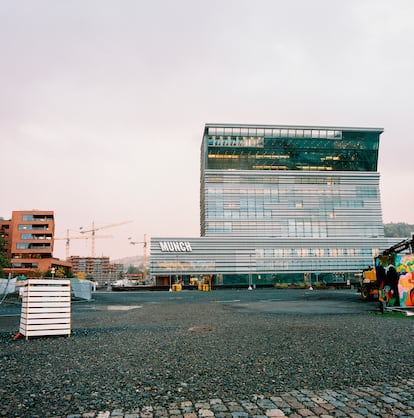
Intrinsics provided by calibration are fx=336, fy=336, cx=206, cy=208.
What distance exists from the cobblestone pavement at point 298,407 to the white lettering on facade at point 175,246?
10781 cm

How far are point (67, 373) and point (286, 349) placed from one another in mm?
5265

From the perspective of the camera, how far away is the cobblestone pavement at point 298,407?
443 cm

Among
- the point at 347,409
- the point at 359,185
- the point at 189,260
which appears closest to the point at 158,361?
the point at 347,409

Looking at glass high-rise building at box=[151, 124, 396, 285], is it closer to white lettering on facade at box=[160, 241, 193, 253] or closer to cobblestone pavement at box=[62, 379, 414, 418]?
white lettering on facade at box=[160, 241, 193, 253]

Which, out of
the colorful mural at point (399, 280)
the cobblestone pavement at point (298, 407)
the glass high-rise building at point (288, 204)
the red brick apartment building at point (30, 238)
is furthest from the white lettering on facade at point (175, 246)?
the cobblestone pavement at point (298, 407)

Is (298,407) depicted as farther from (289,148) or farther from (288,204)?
(289,148)

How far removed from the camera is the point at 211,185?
12562cm

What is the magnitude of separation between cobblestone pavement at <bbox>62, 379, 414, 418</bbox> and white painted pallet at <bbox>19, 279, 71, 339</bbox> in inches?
312

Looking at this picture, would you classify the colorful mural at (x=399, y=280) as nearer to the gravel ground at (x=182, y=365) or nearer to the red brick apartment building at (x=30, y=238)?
the gravel ground at (x=182, y=365)

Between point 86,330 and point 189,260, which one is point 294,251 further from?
point 86,330

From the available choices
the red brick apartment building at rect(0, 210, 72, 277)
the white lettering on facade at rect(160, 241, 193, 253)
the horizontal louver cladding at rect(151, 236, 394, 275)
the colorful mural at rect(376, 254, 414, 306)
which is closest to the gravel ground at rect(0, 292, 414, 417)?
the colorful mural at rect(376, 254, 414, 306)

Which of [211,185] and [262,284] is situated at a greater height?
[211,185]

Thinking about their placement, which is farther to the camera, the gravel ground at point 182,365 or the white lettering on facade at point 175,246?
the white lettering on facade at point 175,246

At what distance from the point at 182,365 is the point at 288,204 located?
417 feet
